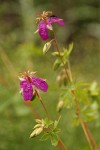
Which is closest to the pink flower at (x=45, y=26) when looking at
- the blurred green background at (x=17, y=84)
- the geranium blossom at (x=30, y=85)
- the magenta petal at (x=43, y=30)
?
the magenta petal at (x=43, y=30)

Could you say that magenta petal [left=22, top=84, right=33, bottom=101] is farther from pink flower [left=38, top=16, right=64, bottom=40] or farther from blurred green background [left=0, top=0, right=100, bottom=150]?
blurred green background [left=0, top=0, right=100, bottom=150]

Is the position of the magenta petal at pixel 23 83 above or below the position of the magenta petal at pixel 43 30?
below

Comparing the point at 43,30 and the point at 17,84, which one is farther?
the point at 17,84

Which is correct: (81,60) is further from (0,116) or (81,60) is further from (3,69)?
(0,116)

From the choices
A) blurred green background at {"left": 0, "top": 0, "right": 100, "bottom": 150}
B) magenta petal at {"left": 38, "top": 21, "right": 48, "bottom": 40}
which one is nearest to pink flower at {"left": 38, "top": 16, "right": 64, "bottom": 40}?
magenta petal at {"left": 38, "top": 21, "right": 48, "bottom": 40}

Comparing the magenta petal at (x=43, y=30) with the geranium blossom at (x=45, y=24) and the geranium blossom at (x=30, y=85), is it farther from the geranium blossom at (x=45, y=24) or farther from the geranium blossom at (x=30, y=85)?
the geranium blossom at (x=30, y=85)

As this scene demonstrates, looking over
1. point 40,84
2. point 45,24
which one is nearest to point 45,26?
point 45,24

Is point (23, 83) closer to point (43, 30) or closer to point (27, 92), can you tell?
point (27, 92)
